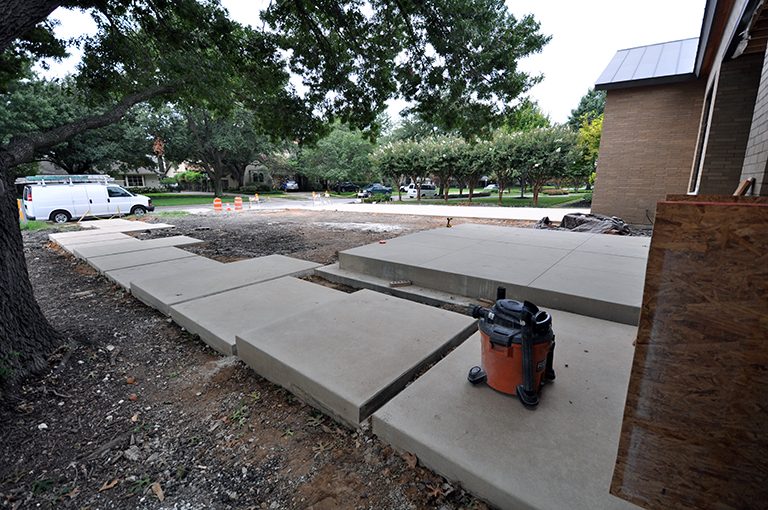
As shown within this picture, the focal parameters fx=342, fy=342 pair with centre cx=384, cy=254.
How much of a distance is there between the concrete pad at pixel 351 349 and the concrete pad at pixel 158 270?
2.89 metres

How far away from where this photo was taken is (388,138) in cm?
4441

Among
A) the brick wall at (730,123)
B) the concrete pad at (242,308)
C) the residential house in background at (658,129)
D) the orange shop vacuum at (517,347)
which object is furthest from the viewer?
the residential house in background at (658,129)

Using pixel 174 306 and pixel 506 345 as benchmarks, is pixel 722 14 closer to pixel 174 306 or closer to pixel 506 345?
pixel 506 345

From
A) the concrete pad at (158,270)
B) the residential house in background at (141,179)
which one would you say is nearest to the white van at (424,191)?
the concrete pad at (158,270)

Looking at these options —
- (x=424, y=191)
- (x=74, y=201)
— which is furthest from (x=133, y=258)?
(x=424, y=191)

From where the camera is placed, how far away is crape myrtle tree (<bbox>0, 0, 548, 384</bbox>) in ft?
21.9

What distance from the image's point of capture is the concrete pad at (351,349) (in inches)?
89.6

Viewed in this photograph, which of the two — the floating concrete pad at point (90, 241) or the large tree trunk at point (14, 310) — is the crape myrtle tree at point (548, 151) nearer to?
the floating concrete pad at point (90, 241)

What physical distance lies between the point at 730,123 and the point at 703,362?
294 inches

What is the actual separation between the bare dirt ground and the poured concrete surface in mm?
2403

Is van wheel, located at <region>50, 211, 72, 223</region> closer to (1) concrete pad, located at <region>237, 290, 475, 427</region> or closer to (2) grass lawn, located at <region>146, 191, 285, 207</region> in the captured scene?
(2) grass lawn, located at <region>146, 191, 285, 207</region>

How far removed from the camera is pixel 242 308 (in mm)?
3807

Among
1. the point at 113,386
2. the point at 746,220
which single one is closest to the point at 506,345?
the point at 746,220

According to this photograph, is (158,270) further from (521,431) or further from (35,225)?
(35,225)
